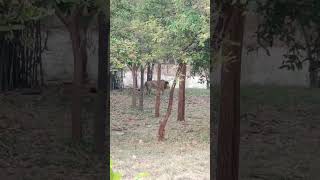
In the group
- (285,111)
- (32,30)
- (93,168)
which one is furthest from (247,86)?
(32,30)

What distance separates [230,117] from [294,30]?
30 centimetres

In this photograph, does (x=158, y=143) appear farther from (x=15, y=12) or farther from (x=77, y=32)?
(x=15, y=12)

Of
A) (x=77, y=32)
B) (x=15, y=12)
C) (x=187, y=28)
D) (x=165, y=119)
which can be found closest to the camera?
(x=15, y=12)

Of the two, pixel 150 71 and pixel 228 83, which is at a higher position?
pixel 150 71

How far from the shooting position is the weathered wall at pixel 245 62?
1375 millimetres

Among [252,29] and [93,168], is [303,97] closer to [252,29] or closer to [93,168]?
[252,29]

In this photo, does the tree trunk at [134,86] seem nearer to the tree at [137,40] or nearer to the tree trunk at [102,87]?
the tree at [137,40]

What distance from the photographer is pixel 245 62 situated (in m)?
1.37

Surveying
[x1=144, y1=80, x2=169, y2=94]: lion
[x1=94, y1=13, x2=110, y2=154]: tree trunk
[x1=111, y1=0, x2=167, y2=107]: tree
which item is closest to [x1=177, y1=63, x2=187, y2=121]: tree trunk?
[x1=144, y1=80, x2=169, y2=94]: lion

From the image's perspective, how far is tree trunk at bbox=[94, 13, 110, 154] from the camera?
1530 millimetres

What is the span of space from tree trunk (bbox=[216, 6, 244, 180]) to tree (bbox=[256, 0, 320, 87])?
3.7 inches

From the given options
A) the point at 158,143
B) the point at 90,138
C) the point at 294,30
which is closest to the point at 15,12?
the point at 90,138

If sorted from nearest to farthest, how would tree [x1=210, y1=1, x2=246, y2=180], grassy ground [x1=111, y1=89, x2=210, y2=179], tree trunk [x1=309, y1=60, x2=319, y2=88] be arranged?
1. tree [x1=210, y1=1, x2=246, y2=180]
2. tree trunk [x1=309, y1=60, x2=319, y2=88]
3. grassy ground [x1=111, y1=89, x2=210, y2=179]

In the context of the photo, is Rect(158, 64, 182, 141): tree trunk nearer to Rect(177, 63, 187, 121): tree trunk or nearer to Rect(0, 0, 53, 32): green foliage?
Rect(177, 63, 187, 121): tree trunk
